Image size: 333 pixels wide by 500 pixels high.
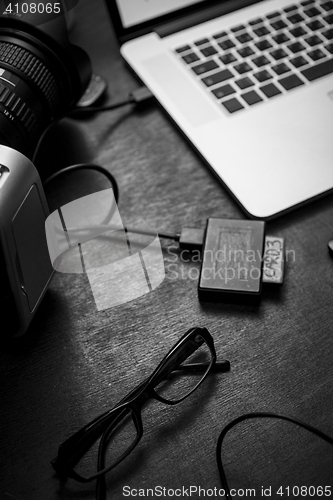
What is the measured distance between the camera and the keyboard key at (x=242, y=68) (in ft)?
2.34

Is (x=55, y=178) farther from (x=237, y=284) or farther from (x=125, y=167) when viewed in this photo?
(x=237, y=284)

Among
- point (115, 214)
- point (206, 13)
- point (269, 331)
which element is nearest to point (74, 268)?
point (115, 214)

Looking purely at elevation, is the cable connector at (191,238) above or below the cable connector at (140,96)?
below

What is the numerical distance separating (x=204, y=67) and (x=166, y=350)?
0.37m

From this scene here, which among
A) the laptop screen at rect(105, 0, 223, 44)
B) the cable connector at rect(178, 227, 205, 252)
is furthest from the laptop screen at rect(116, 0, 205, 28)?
the cable connector at rect(178, 227, 205, 252)

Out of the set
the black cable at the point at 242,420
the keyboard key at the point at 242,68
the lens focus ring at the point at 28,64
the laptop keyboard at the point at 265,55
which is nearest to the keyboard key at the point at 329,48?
the laptop keyboard at the point at 265,55

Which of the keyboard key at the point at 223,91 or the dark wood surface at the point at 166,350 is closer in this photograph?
the dark wood surface at the point at 166,350

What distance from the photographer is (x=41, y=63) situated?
0.63 metres

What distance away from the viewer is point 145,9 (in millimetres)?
750

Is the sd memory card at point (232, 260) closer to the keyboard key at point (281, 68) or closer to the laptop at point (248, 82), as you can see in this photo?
the laptop at point (248, 82)

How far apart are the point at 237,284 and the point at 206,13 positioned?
41 centimetres

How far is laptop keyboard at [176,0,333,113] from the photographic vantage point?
27.6 inches

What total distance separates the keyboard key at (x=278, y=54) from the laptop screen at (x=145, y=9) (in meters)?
0.13

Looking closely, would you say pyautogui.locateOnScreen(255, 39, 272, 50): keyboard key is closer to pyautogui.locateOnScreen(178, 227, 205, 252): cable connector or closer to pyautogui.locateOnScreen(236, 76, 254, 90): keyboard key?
pyautogui.locateOnScreen(236, 76, 254, 90): keyboard key
